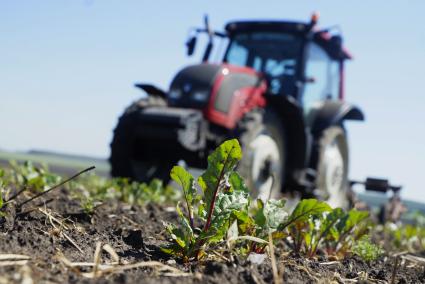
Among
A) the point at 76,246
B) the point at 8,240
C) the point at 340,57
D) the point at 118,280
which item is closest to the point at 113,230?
the point at 76,246

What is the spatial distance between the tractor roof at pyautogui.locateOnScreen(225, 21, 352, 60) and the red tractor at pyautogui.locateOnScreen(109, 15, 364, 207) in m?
0.01

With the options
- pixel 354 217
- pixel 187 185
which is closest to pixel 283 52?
pixel 354 217

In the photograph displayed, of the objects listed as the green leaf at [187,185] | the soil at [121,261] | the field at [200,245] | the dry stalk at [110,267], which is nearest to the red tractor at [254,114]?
the field at [200,245]

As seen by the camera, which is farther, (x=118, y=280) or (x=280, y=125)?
(x=280, y=125)

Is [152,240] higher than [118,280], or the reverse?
Answer: [118,280]

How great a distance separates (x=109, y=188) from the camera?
354 centimetres

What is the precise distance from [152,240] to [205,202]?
44cm

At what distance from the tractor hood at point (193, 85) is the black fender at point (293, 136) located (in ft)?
2.55

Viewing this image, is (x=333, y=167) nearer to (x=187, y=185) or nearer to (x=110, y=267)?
(x=187, y=185)

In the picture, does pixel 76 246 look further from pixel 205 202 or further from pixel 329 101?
pixel 329 101

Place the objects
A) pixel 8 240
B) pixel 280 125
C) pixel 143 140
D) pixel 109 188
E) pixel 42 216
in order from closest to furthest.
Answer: pixel 8 240, pixel 42 216, pixel 109 188, pixel 143 140, pixel 280 125

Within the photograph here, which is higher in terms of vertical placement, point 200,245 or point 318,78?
point 318,78

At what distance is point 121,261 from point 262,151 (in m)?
4.16

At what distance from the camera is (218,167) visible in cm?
184
